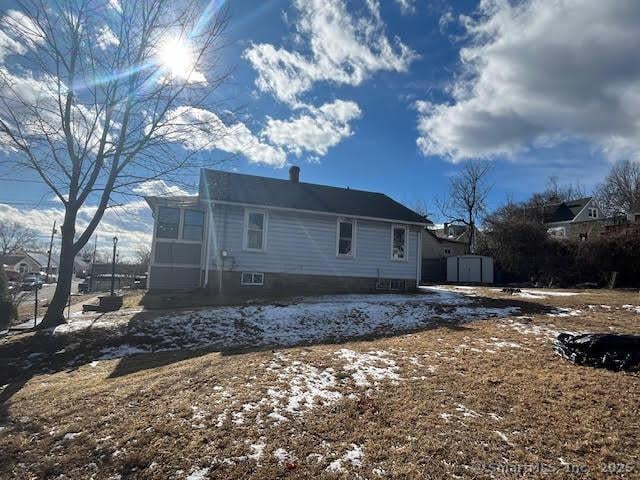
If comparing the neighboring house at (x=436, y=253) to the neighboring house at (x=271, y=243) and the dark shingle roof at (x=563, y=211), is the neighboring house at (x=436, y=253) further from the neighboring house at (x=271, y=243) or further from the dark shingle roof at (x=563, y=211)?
the neighboring house at (x=271, y=243)

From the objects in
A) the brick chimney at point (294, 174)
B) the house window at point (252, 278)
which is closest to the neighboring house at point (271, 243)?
the house window at point (252, 278)

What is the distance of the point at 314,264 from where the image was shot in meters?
15.8

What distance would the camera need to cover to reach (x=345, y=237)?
16.4 m

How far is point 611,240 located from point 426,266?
12.5m

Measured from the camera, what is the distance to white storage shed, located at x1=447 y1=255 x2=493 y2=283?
27.7 m

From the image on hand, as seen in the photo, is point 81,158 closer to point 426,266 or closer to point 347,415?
point 347,415

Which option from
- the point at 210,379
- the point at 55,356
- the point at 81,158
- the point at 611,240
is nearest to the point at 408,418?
the point at 210,379

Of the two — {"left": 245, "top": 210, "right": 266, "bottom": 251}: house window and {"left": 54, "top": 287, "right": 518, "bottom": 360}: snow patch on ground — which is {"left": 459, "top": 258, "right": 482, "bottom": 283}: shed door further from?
{"left": 245, "top": 210, "right": 266, "bottom": 251}: house window

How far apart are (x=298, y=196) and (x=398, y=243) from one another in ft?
16.2

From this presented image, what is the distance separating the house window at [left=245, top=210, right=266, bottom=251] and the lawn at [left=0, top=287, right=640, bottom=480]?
643cm

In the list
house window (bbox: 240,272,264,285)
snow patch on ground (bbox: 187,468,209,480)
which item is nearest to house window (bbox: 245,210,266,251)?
house window (bbox: 240,272,264,285)

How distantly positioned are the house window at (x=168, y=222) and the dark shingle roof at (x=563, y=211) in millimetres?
39159

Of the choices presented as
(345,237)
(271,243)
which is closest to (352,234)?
(345,237)

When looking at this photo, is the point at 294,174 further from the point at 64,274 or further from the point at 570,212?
the point at 570,212
